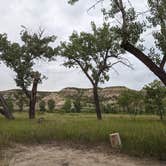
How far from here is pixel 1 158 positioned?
1086 cm

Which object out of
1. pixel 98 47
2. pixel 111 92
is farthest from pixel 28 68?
pixel 111 92

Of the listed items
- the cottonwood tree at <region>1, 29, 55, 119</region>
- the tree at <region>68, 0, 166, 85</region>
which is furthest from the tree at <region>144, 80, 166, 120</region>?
the tree at <region>68, 0, 166, 85</region>

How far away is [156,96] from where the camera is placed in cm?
4912

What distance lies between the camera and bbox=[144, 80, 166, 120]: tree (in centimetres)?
4812

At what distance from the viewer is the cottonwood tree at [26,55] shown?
39.4 meters

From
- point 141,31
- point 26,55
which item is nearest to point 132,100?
point 26,55

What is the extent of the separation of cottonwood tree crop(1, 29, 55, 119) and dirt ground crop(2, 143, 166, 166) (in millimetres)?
26672

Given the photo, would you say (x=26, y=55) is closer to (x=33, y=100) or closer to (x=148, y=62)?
(x=33, y=100)

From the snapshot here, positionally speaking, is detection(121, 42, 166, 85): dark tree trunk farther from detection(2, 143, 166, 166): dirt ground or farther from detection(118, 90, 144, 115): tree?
detection(118, 90, 144, 115): tree

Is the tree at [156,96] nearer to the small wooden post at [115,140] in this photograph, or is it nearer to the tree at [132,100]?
the tree at [132,100]

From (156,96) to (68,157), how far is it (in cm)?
3963

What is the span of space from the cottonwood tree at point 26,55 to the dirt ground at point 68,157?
2667 centimetres

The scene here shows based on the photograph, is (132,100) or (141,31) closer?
(141,31)

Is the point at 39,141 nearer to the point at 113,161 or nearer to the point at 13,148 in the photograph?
the point at 13,148
